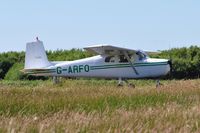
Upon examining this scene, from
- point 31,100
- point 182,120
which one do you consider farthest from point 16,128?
point 31,100

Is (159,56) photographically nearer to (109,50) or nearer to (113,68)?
(109,50)

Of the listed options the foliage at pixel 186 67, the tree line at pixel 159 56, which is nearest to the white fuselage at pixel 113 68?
the tree line at pixel 159 56

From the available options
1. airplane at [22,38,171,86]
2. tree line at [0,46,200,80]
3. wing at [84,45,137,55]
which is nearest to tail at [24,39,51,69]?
airplane at [22,38,171,86]

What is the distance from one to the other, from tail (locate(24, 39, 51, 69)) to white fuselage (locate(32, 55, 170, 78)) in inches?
129

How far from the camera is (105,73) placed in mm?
26250

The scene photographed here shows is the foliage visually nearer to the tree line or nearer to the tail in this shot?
the tree line

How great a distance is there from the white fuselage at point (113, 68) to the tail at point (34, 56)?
3288 mm

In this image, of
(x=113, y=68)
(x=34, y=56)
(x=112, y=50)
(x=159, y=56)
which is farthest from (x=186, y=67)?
(x=113, y=68)

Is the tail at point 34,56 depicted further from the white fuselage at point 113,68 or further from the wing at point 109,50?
the wing at point 109,50

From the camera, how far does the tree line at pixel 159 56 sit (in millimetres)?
36500

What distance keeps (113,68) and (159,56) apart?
45.1ft

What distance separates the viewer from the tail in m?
30.3

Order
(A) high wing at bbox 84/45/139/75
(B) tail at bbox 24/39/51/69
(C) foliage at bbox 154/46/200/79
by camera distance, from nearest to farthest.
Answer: (A) high wing at bbox 84/45/139/75 < (B) tail at bbox 24/39/51/69 < (C) foliage at bbox 154/46/200/79

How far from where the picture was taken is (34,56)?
30.6 m
